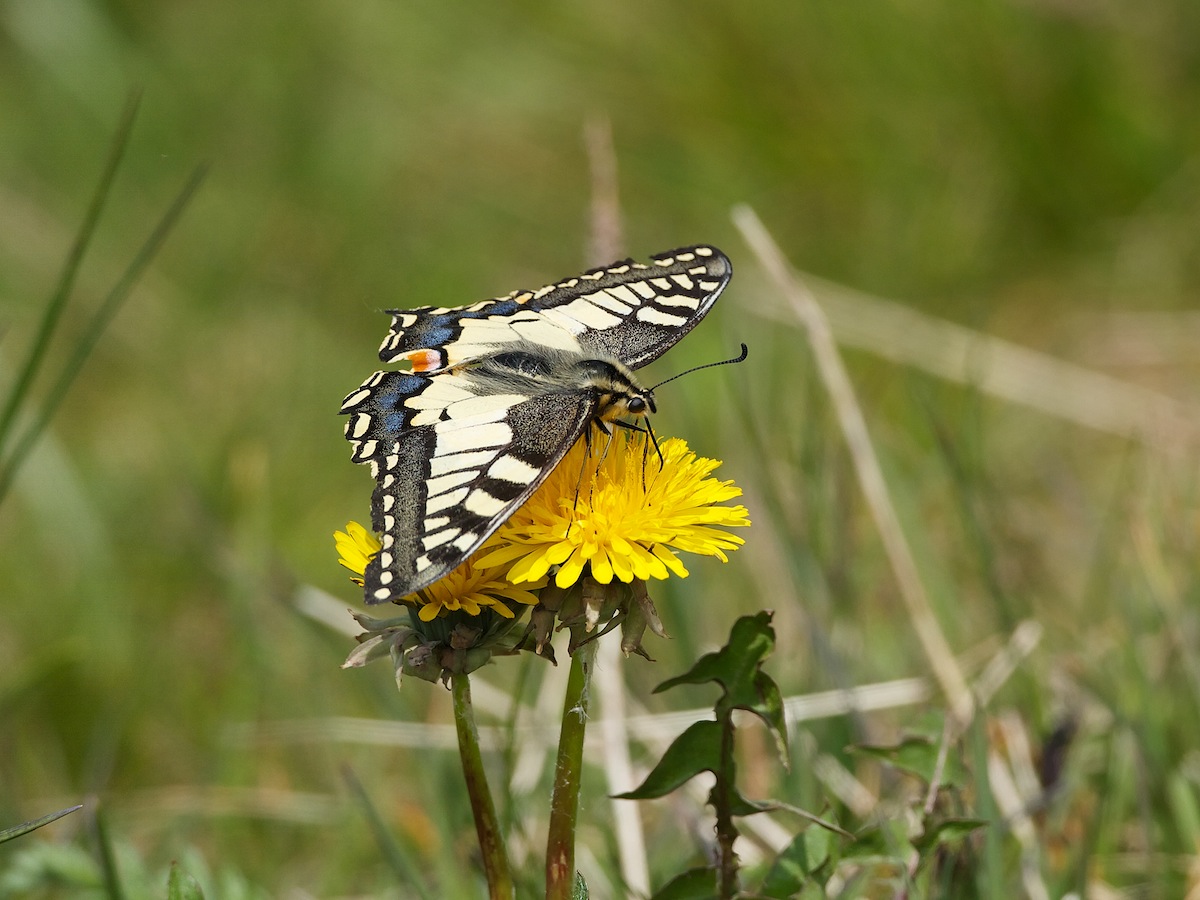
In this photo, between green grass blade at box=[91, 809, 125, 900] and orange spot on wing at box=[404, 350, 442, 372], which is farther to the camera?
orange spot on wing at box=[404, 350, 442, 372]

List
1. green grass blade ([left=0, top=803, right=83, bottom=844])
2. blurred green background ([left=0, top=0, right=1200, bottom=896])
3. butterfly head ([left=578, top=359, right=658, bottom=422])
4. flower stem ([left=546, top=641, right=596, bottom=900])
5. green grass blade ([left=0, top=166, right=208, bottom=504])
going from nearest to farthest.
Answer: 1. green grass blade ([left=0, top=803, right=83, bottom=844])
2. flower stem ([left=546, top=641, right=596, bottom=900])
3. butterfly head ([left=578, top=359, right=658, bottom=422])
4. green grass blade ([left=0, top=166, right=208, bottom=504])
5. blurred green background ([left=0, top=0, right=1200, bottom=896])

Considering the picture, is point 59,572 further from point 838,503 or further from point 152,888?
point 838,503

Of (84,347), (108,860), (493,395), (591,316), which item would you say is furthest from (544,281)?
(108,860)

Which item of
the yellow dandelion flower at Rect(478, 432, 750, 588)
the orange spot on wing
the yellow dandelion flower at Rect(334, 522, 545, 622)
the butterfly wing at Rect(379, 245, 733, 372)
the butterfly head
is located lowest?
the yellow dandelion flower at Rect(334, 522, 545, 622)

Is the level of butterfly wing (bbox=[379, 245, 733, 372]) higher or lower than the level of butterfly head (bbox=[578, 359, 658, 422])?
higher

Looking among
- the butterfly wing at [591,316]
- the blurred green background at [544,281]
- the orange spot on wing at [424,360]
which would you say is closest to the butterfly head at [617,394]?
the butterfly wing at [591,316]

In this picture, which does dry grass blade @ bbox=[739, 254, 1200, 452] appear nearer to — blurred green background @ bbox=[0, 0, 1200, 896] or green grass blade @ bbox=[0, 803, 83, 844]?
blurred green background @ bbox=[0, 0, 1200, 896]

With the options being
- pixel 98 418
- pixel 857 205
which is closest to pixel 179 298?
pixel 98 418

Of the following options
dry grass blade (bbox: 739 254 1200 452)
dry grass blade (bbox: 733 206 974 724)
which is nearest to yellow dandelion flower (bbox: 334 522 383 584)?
dry grass blade (bbox: 733 206 974 724)
